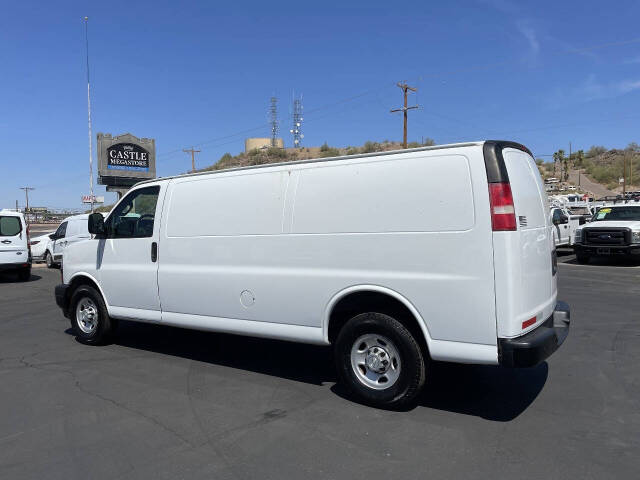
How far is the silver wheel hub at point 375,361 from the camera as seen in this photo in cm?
460

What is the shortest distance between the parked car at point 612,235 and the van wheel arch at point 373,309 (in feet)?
45.7

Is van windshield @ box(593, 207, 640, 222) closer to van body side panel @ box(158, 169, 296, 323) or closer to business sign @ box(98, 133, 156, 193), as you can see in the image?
van body side panel @ box(158, 169, 296, 323)

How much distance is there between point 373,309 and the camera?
15.6 feet

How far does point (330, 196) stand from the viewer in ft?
16.1

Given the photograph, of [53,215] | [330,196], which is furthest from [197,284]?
[53,215]

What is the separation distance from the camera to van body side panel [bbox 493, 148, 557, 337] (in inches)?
158

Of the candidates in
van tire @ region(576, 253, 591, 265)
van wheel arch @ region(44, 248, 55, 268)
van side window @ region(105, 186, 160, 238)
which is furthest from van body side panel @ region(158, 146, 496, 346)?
van wheel arch @ region(44, 248, 55, 268)

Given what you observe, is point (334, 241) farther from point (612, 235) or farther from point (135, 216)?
point (612, 235)

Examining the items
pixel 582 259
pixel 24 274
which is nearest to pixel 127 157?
pixel 24 274

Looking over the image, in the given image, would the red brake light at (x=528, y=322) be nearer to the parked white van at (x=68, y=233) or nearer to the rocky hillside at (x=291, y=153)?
the parked white van at (x=68, y=233)

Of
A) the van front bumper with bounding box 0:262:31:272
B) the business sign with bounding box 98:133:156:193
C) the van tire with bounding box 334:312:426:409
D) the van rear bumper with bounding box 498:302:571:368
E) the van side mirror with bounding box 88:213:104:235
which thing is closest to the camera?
the van rear bumper with bounding box 498:302:571:368

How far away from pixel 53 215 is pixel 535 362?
265 ft

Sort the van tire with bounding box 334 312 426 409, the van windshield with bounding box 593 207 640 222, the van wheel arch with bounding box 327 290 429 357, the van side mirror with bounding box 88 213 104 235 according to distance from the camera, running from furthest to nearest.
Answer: the van windshield with bounding box 593 207 640 222 < the van side mirror with bounding box 88 213 104 235 < the van wheel arch with bounding box 327 290 429 357 < the van tire with bounding box 334 312 426 409

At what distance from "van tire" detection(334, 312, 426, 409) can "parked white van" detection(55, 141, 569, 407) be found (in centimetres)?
1
